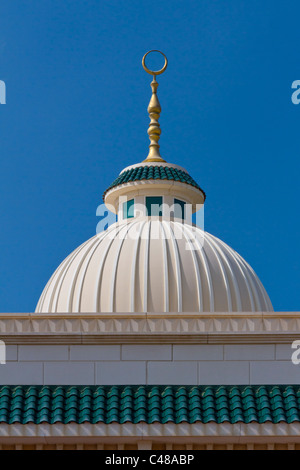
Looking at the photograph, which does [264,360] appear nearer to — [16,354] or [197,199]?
[16,354]

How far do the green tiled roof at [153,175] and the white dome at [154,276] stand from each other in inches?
85.8

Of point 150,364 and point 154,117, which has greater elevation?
point 154,117

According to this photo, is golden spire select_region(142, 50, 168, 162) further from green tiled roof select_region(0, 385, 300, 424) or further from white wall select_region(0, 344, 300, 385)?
green tiled roof select_region(0, 385, 300, 424)

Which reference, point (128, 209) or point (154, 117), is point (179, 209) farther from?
point (154, 117)

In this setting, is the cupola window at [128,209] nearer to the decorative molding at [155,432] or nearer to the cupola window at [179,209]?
the cupola window at [179,209]

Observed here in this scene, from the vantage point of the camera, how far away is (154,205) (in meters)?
28.4

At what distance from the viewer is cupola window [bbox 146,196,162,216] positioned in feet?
92.7

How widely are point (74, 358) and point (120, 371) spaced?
86 centimetres

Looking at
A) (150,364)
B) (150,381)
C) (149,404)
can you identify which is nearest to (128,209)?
(150,364)

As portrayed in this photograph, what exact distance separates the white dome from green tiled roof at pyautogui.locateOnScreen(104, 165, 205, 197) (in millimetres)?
2180

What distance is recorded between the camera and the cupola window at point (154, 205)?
2827cm

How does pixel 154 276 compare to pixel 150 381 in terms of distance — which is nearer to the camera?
pixel 150 381

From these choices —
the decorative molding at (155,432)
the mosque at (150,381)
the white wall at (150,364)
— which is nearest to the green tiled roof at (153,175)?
the mosque at (150,381)

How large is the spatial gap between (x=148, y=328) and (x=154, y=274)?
526 centimetres
